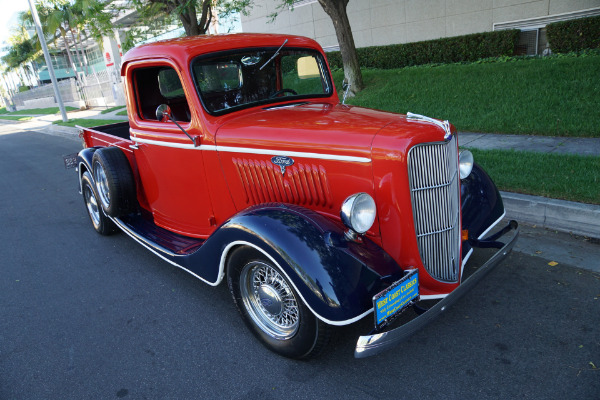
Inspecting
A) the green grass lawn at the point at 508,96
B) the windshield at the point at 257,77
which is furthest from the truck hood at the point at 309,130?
the green grass lawn at the point at 508,96

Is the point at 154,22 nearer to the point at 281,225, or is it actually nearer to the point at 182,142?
the point at 182,142

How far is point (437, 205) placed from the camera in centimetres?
261

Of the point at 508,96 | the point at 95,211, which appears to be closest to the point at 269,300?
the point at 95,211

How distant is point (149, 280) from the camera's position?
12.9 ft

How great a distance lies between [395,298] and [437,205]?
26.5 inches

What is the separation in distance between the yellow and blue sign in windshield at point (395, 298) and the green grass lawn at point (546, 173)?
260 centimetres

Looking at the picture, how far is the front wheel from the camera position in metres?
2.52

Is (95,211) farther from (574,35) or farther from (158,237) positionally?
(574,35)

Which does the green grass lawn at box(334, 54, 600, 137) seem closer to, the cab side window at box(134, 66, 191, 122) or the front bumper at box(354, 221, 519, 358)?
the front bumper at box(354, 221, 519, 358)

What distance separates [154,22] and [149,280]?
1104 cm

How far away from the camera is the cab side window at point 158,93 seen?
3609 millimetres

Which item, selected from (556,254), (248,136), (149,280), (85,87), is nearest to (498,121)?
(556,254)

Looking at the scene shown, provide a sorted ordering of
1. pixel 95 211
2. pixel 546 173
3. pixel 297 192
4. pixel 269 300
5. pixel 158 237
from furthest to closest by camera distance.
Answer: pixel 95 211, pixel 546 173, pixel 158 237, pixel 297 192, pixel 269 300

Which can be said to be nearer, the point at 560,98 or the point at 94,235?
the point at 94,235
